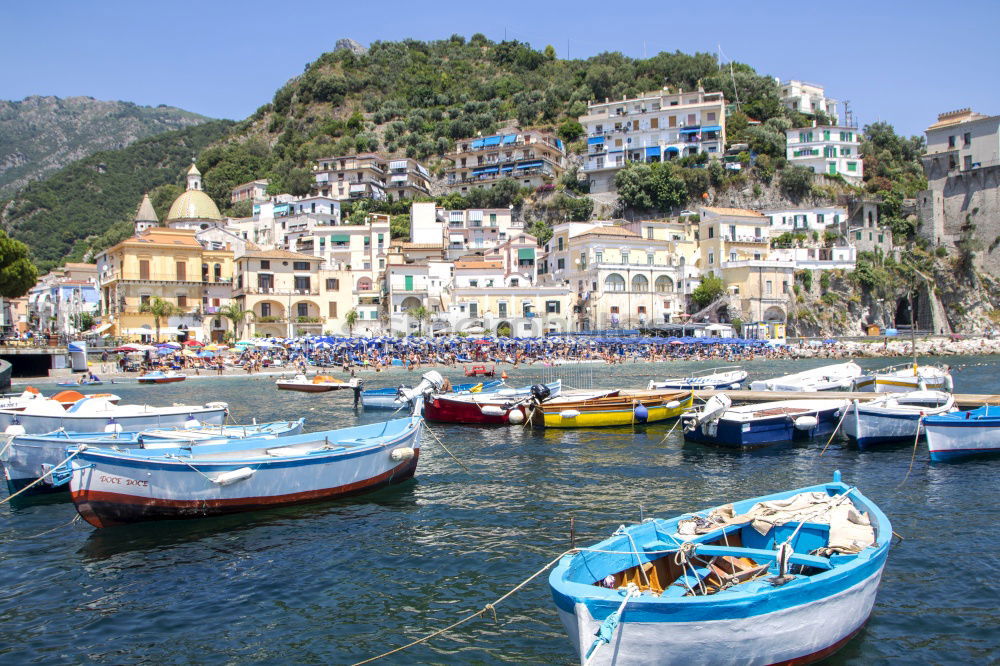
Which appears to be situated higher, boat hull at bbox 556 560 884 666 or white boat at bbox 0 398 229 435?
white boat at bbox 0 398 229 435

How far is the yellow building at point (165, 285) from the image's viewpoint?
56844 millimetres

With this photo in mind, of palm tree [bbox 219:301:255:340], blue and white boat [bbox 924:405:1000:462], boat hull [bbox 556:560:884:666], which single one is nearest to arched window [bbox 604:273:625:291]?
palm tree [bbox 219:301:255:340]

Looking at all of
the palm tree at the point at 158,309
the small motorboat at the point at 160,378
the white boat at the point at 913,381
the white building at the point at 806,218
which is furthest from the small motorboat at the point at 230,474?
the white building at the point at 806,218

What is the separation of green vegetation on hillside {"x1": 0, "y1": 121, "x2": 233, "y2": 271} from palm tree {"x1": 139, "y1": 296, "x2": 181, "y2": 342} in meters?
39.7

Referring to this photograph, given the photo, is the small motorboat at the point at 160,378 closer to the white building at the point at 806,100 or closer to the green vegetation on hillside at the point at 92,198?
the green vegetation on hillside at the point at 92,198

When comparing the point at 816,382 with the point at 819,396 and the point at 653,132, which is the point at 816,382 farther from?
the point at 653,132

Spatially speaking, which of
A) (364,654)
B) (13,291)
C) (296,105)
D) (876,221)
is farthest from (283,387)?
(296,105)

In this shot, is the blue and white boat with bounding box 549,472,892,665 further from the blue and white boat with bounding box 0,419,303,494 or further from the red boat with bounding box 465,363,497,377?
the red boat with bounding box 465,363,497,377

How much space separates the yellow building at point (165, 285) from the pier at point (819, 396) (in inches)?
1797

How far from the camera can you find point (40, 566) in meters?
11.1

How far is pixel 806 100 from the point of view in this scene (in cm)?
9606

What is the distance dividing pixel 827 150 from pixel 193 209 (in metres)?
71.0

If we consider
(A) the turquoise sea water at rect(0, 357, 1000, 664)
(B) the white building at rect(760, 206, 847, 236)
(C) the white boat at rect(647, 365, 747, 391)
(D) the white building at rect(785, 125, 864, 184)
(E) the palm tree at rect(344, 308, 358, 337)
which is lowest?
(A) the turquoise sea water at rect(0, 357, 1000, 664)

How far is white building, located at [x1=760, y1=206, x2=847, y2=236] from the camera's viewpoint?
70481mm
